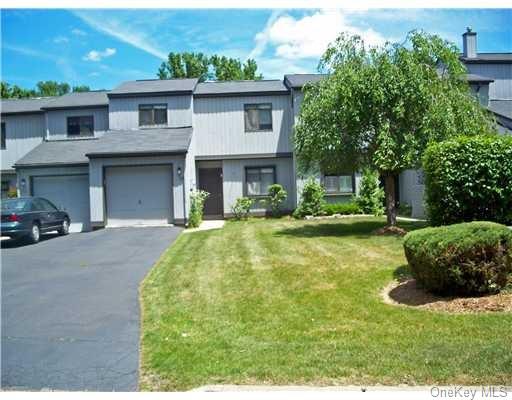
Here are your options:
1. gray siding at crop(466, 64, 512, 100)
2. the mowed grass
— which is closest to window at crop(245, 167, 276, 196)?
the mowed grass

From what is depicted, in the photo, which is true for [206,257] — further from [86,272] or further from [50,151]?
[50,151]

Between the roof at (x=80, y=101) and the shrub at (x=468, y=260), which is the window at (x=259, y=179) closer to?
the roof at (x=80, y=101)

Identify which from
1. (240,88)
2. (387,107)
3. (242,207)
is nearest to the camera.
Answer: (387,107)

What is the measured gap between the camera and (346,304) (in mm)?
6242

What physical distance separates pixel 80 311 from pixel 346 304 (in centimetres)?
384

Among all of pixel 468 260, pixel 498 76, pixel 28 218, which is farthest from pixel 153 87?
pixel 468 260

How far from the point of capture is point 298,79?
2133cm

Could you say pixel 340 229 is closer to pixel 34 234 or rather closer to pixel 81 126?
pixel 34 234

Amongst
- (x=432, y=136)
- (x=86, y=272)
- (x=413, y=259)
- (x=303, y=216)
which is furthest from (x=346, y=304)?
(x=303, y=216)

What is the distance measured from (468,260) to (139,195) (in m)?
14.4

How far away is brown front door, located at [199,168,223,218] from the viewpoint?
21.2 m

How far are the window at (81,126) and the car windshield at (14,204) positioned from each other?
25.7ft

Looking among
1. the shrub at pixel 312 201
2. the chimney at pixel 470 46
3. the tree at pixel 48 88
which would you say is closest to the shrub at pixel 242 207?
the shrub at pixel 312 201

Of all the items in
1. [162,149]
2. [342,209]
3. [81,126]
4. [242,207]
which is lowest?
[342,209]
